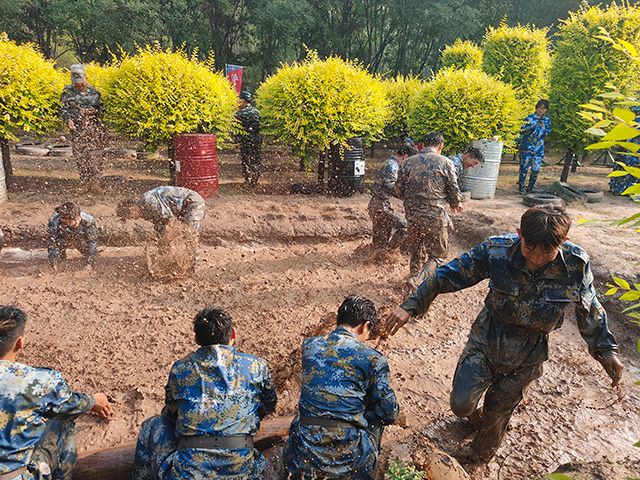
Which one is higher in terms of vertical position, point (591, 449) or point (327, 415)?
point (327, 415)

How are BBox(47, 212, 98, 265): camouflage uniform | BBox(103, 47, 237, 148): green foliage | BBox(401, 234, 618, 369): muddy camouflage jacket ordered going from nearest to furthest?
BBox(401, 234, 618, 369): muddy camouflage jacket, BBox(47, 212, 98, 265): camouflage uniform, BBox(103, 47, 237, 148): green foliage

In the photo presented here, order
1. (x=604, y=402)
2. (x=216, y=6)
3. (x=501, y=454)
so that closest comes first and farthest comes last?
(x=501, y=454) < (x=604, y=402) < (x=216, y=6)

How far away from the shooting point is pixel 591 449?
3.32 m

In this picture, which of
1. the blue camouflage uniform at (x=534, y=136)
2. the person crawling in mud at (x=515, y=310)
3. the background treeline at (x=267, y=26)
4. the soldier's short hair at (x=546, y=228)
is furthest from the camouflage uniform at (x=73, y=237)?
the background treeline at (x=267, y=26)

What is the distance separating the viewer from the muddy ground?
3432mm

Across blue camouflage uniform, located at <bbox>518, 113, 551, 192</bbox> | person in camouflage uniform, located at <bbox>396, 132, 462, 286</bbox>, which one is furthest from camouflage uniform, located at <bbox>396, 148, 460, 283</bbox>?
blue camouflage uniform, located at <bbox>518, 113, 551, 192</bbox>

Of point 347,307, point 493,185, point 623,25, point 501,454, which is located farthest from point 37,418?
point 623,25

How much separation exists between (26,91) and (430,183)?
267 inches

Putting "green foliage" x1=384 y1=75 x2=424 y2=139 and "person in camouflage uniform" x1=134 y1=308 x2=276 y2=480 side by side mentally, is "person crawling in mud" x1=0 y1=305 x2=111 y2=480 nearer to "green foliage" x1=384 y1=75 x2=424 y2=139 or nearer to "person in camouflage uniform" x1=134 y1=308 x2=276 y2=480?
"person in camouflage uniform" x1=134 y1=308 x2=276 y2=480

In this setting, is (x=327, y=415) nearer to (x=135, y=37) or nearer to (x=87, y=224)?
(x=87, y=224)

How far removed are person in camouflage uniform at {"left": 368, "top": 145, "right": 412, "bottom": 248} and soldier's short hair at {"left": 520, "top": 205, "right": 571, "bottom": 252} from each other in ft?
11.5

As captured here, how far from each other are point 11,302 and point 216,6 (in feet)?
58.2

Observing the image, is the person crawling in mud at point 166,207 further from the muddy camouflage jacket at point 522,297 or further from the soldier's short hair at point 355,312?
the muddy camouflage jacket at point 522,297

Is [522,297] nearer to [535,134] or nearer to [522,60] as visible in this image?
[535,134]
